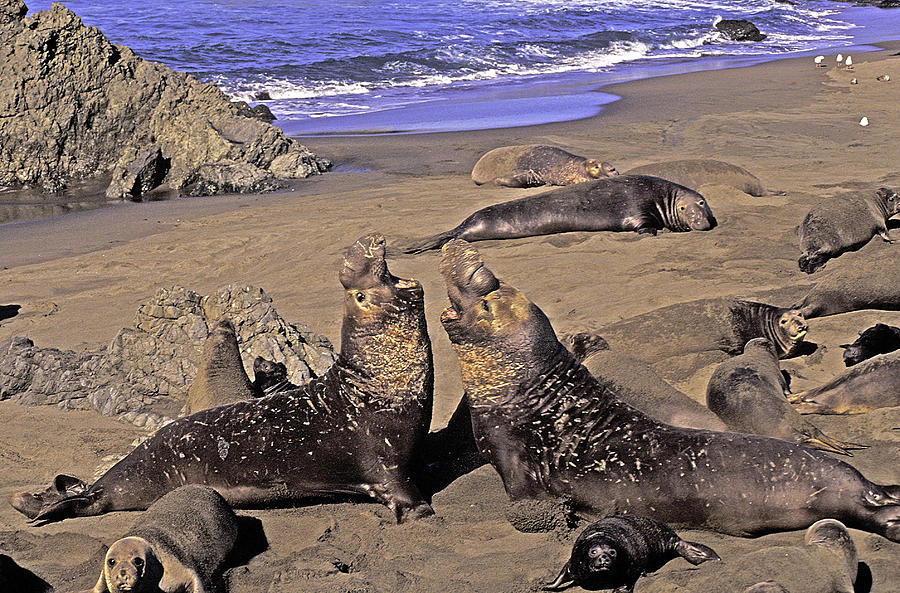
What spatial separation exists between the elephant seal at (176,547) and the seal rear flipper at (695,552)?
1.84m

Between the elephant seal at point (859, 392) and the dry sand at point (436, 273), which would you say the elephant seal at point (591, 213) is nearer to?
the dry sand at point (436, 273)

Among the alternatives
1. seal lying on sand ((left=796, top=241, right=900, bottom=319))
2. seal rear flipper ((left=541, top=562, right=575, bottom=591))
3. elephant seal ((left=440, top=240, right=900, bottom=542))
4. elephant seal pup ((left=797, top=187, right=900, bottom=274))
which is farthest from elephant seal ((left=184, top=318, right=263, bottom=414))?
elephant seal pup ((left=797, top=187, right=900, bottom=274))

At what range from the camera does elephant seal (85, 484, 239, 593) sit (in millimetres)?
3387

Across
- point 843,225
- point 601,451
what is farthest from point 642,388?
point 843,225

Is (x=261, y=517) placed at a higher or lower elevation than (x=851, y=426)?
lower

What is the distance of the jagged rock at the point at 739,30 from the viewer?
33.6m

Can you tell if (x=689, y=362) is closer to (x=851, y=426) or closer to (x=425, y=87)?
(x=851, y=426)

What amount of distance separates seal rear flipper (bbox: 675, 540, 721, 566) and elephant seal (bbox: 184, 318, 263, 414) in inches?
107

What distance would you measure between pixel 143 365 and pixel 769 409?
3884 millimetres

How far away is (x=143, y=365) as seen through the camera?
6.20 meters

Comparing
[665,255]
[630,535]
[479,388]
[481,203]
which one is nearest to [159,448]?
[479,388]

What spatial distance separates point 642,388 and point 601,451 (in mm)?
945

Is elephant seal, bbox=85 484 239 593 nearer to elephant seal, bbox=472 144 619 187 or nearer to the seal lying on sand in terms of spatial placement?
the seal lying on sand

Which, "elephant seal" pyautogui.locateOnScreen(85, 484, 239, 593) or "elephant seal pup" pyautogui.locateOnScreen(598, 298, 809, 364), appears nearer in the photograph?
"elephant seal" pyautogui.locateOnScreen(85, 484, 239, 593)
